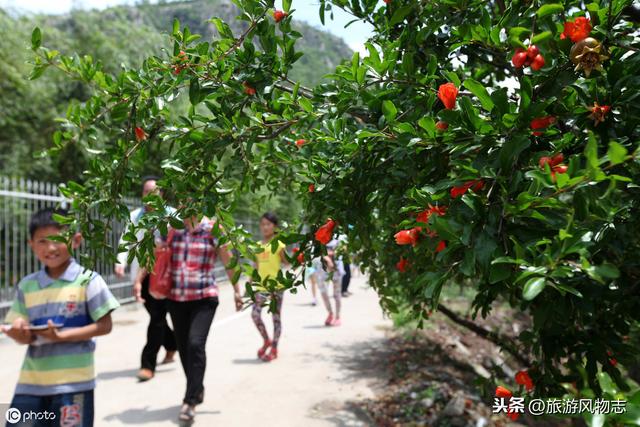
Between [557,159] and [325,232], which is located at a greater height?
[557,159]

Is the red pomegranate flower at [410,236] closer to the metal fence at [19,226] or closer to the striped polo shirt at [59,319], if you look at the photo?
the striped polo shirt at [59,319]

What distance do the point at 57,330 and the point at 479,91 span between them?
2.35m

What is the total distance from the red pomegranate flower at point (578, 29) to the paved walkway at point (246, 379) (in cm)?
270

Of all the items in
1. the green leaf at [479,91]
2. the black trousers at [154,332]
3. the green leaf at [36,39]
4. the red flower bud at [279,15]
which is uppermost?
the red flower bud at [279,15]

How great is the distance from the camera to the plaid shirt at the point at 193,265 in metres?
4.11

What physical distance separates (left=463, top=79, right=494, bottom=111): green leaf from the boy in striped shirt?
2.07 metres

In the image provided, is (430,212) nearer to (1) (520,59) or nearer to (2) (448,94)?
(2) (448,94)

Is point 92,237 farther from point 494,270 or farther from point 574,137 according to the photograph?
point 574,137

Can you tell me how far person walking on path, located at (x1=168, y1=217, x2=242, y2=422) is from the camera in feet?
12.7

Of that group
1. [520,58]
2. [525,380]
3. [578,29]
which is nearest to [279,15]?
[520,58]

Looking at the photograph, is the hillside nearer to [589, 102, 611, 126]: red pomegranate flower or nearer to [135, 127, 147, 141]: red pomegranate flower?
[135, 127, 147, 141]: red pomegranate flower

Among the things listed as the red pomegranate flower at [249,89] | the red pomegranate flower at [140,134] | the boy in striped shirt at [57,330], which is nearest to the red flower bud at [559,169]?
the red pomegranate flower at [249,89]

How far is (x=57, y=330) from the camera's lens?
2.62 metres

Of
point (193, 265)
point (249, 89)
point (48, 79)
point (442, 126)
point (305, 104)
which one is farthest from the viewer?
point (48, 79)
